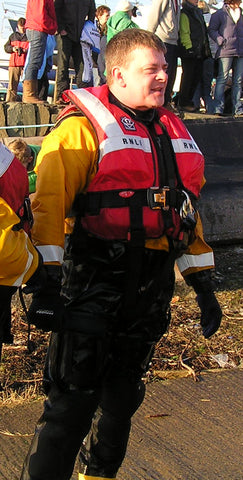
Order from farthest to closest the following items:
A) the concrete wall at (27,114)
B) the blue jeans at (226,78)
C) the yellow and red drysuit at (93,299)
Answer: the blue jeans at (226,78), the concrete wall at (27,114), the yellow and red drysuit at (93,299)

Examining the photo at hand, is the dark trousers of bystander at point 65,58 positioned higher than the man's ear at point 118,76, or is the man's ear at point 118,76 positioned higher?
the man's ear at point 118,76

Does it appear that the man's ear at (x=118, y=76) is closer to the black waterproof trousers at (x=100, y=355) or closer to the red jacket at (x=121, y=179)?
the red jacket at (x=121, y=179)

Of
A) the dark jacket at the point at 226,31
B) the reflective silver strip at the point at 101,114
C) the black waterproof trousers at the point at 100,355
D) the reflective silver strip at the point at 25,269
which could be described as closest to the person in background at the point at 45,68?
the dark jacket at the point at 226,31

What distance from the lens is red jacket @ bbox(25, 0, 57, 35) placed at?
8.24 m

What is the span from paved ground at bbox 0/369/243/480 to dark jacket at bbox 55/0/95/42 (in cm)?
609

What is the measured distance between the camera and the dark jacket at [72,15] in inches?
349

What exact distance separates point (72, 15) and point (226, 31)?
98.1 inches

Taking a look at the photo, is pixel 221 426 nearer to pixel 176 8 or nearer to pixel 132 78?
pixel 132 78

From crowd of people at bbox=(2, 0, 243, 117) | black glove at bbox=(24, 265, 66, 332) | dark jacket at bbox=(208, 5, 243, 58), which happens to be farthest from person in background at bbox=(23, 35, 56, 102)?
black glove at bbox=(24, 265, 66, 332)

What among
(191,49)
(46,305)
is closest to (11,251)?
(46,305)

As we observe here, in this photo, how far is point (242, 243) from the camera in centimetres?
640

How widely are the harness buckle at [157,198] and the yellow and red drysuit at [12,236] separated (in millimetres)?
521

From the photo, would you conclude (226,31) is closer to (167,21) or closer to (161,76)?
(167,21)

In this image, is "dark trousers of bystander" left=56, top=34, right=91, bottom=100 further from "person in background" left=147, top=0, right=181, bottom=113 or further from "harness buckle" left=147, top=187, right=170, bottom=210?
"harness buckle" left=147, top=187, right=170, bottom=210
